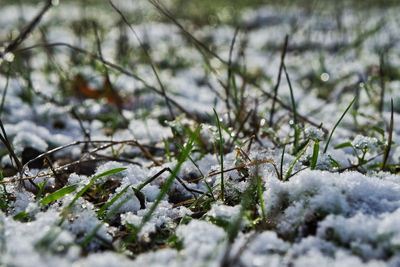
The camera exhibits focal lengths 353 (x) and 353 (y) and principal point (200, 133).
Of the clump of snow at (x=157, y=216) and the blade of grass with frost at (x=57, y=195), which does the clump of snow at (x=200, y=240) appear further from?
the blade of grass with frost at (x=57, y=195)

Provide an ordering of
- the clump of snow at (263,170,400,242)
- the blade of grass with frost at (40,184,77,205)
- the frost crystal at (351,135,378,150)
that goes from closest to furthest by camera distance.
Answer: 1. the clump of snow at (263,170,400,242)
2. the blade of grass with frost at (40,184,77,205)
3. the frost crystal at (351,135,378,150)

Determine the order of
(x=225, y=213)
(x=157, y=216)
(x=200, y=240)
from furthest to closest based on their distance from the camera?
(x=157, y=216), (x=225, y=213), (x=200, y=240)

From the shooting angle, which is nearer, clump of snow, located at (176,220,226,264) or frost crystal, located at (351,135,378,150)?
clump of snow, located at (176,220,226,264)

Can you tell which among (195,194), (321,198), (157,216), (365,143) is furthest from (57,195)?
(365,143)

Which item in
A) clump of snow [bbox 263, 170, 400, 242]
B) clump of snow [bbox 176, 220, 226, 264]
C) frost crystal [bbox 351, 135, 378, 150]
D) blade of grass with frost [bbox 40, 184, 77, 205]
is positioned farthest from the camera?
frost crystal [bbox 351, 135, 378, 150]

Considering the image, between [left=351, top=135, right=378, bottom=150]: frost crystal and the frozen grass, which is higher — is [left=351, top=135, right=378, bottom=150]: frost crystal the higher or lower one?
the higher one

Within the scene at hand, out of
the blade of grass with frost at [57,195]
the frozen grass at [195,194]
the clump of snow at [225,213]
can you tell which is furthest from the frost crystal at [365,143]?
the blade of grass with frost at [57,195]

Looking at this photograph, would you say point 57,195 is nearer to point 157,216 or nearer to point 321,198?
point 157,216

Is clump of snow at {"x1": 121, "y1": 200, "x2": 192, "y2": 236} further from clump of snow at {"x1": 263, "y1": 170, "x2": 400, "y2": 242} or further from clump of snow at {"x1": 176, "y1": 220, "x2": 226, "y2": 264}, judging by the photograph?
clump of snow at {"x1": 263, "y1": 170, "x2": 400, "y2": 242}

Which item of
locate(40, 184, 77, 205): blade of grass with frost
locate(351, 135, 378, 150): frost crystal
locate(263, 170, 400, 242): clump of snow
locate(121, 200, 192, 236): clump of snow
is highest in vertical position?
locate(351, 135, 378, 150): frost crystal

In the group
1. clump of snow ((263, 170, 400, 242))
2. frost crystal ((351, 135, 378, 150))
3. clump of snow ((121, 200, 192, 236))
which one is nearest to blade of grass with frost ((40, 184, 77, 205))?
clump of snow ((121, 200, 192, 236))

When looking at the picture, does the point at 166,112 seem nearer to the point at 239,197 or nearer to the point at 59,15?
the point at 239,197
